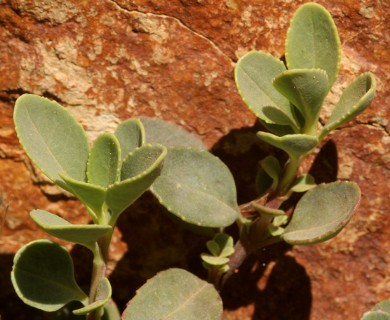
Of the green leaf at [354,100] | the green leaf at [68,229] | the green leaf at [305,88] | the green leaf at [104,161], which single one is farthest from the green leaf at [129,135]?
the green leaf at [354,100]

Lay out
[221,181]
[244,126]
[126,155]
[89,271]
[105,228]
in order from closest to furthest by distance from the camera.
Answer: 1. [105,228]
2. [126,155]
3. [221,181]
4. [244,126]
5. [89,271]

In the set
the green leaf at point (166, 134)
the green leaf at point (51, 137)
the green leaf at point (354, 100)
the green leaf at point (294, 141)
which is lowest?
the green leaf at point (166, 134)

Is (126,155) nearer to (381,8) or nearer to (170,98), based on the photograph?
(170,98)

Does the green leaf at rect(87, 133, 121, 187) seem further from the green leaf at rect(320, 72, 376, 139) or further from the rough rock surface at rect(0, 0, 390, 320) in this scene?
the green leaf at rect(320, 72, 376, 139)

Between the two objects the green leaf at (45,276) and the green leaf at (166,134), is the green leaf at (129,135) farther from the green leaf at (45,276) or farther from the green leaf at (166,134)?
the green leaf at (45,276)

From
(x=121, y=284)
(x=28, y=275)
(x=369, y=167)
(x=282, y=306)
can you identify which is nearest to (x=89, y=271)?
(x=121, y=284)

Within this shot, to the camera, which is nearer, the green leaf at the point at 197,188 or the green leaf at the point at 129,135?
the green leaf at the point at 129,135

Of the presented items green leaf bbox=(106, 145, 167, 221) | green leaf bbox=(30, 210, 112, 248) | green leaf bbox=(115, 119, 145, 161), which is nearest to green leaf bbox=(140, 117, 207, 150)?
green leaf bbox=(115, 119, 145, 161)

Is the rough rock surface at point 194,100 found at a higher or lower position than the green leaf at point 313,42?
lower
